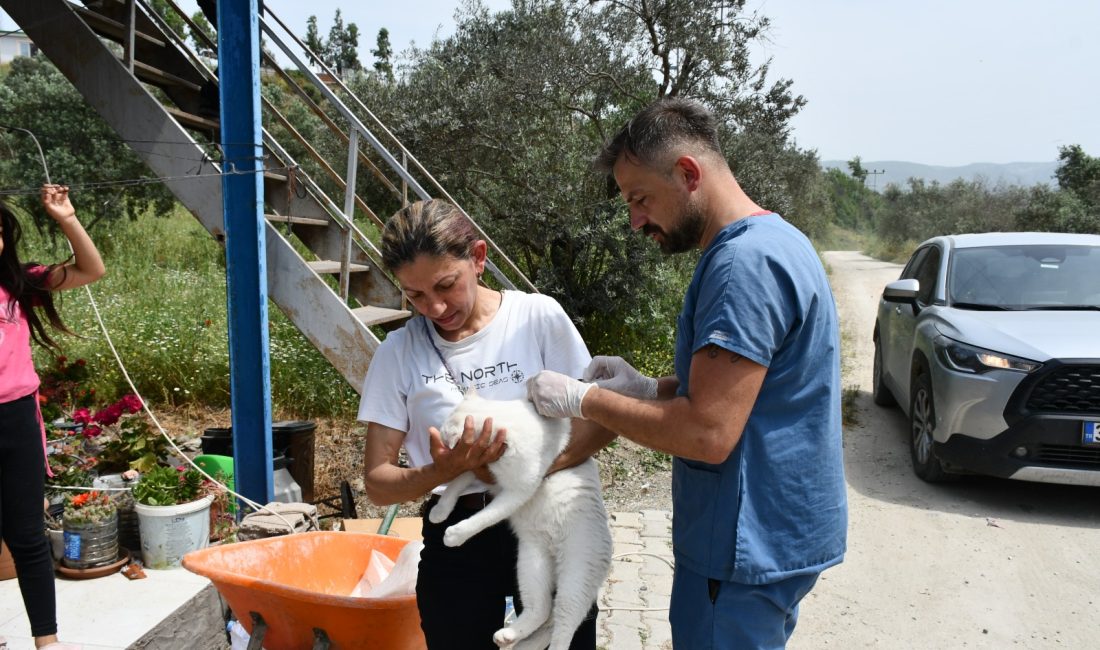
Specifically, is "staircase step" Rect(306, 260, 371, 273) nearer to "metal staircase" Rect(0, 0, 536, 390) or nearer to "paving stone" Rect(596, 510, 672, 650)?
"metal staircase" Rect(0, 0, 536, 390)

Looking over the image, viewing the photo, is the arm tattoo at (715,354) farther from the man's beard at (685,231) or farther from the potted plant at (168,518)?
the potted plant at (168,518)

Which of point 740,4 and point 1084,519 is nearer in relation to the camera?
point 1084,519

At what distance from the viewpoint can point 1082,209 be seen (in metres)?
22.5

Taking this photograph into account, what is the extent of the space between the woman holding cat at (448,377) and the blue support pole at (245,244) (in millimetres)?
2506

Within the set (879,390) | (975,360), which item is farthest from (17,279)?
(879,390)

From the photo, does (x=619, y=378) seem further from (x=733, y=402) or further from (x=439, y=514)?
(x=439, y=514)

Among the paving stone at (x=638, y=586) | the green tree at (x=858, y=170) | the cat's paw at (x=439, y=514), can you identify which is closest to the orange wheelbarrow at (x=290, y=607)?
the cat's paw at (x=439, y=514)

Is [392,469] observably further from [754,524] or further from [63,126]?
[63,126]

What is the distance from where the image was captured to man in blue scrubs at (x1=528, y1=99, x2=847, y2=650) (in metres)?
1.62

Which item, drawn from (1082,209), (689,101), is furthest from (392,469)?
(1082,209)

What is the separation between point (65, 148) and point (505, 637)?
13997mm

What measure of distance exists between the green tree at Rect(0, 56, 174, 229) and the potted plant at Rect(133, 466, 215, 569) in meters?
9.40

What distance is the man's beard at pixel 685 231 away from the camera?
1.84 m

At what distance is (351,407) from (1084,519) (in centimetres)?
647
